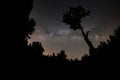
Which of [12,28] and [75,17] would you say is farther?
[75,17]

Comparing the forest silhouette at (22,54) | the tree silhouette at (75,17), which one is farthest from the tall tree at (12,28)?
the tree silhouette at (75,17)

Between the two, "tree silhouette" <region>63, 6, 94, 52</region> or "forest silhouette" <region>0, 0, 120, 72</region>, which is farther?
"tree silhouette" <region>63, 6, 94, 52</region>

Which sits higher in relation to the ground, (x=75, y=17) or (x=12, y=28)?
(x=75, y=17)

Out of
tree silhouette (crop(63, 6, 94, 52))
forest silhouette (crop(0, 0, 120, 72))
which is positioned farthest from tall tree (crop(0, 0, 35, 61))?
tree silhouette (crop(63, 6, 94, 52))

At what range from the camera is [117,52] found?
18719 mm

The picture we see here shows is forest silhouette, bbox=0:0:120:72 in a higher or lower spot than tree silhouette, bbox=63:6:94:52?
lower

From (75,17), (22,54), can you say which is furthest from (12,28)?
(75,17)

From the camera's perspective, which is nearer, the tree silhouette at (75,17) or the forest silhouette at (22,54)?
the forest silhouette at (22,54)

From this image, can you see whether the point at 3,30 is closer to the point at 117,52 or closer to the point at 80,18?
the point at 117,52

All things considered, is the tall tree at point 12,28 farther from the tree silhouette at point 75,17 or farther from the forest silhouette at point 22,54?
the tree silhouette at point 75,17

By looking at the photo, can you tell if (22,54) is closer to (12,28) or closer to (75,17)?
(12,28)

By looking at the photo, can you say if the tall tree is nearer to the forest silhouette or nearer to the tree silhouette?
the forest silhouette

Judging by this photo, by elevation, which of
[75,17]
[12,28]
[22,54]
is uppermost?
[75,17]

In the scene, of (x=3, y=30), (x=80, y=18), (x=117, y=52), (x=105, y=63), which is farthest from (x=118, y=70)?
(x=80, y=18)
